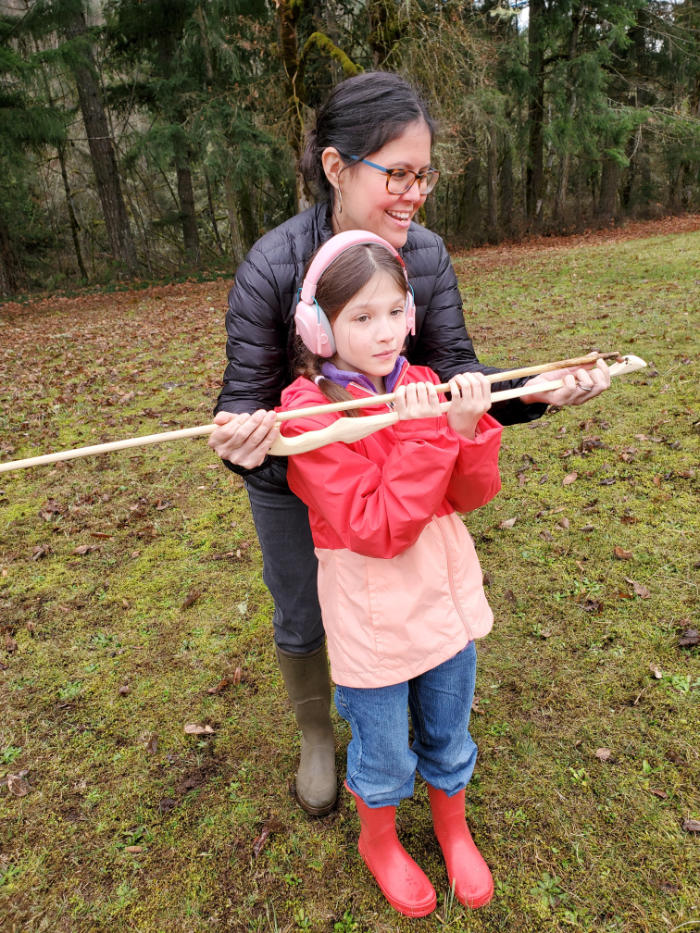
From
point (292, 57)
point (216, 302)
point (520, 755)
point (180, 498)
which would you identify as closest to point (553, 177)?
point (216, 302)

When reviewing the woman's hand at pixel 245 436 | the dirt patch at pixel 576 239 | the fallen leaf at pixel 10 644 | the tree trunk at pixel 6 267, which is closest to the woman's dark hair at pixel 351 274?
the woman's hand at pixel 245 436

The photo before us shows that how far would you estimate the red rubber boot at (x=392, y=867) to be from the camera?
188 cm

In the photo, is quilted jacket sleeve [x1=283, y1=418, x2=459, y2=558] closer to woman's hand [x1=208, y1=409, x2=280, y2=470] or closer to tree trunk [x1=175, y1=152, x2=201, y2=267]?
woman's hand [x1=208, y1=409, x2=280, y2=470]

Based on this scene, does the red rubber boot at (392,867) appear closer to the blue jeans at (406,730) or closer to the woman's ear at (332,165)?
the blue jeans at (406,730)

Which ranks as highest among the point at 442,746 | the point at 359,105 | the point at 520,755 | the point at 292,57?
the point at 292,57

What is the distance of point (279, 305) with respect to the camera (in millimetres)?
1766

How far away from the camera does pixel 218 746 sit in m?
2.60

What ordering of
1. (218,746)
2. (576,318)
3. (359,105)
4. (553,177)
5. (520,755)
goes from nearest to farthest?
(359,105), (520,755), (218,746), (576,318), (553,177)

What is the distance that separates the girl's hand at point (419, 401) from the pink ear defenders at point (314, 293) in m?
0.29

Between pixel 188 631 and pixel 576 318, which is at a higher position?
pixel 576 318

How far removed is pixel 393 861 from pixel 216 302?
13.6 m

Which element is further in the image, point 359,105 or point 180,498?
point 180,498

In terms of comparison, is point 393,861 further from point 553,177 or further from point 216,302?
point 553,177

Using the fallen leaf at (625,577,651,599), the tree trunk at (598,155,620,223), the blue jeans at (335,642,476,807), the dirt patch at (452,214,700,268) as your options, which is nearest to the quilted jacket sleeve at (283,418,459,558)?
the blue jeans at (335,642,476,807)
